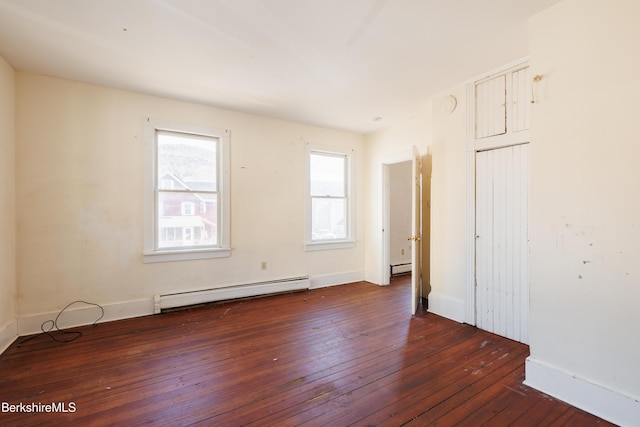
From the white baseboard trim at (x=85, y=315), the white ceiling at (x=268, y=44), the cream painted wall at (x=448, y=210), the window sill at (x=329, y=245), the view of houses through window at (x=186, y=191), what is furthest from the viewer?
the window sill at (x=329, y=245)

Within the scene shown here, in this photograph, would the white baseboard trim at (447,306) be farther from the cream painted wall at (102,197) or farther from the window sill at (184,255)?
the window sill at (184,255)

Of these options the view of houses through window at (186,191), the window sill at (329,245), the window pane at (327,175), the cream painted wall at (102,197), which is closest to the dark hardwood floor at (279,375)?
the cream painted wall at (102,197)

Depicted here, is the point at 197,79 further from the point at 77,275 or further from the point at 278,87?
the point at 77,275

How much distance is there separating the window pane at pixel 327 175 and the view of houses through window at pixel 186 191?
158cm

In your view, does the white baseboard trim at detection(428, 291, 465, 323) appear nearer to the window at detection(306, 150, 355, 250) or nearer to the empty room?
the empty room

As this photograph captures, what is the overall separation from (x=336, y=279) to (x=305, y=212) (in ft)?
4.23

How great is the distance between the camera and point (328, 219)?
4812 millimetres

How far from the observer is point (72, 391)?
1.93 metres

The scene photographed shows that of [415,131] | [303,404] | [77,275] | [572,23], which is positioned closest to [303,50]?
[572,23]

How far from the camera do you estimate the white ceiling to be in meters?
1.94

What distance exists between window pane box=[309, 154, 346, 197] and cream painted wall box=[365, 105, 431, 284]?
513mm

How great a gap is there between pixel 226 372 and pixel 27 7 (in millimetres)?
2973

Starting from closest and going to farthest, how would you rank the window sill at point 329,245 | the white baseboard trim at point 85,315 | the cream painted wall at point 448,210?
the white baseboard trim at point 85,315 < the cream painted wall at point 448,210 < the window sill at point 329,245

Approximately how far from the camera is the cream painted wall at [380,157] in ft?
13.1
